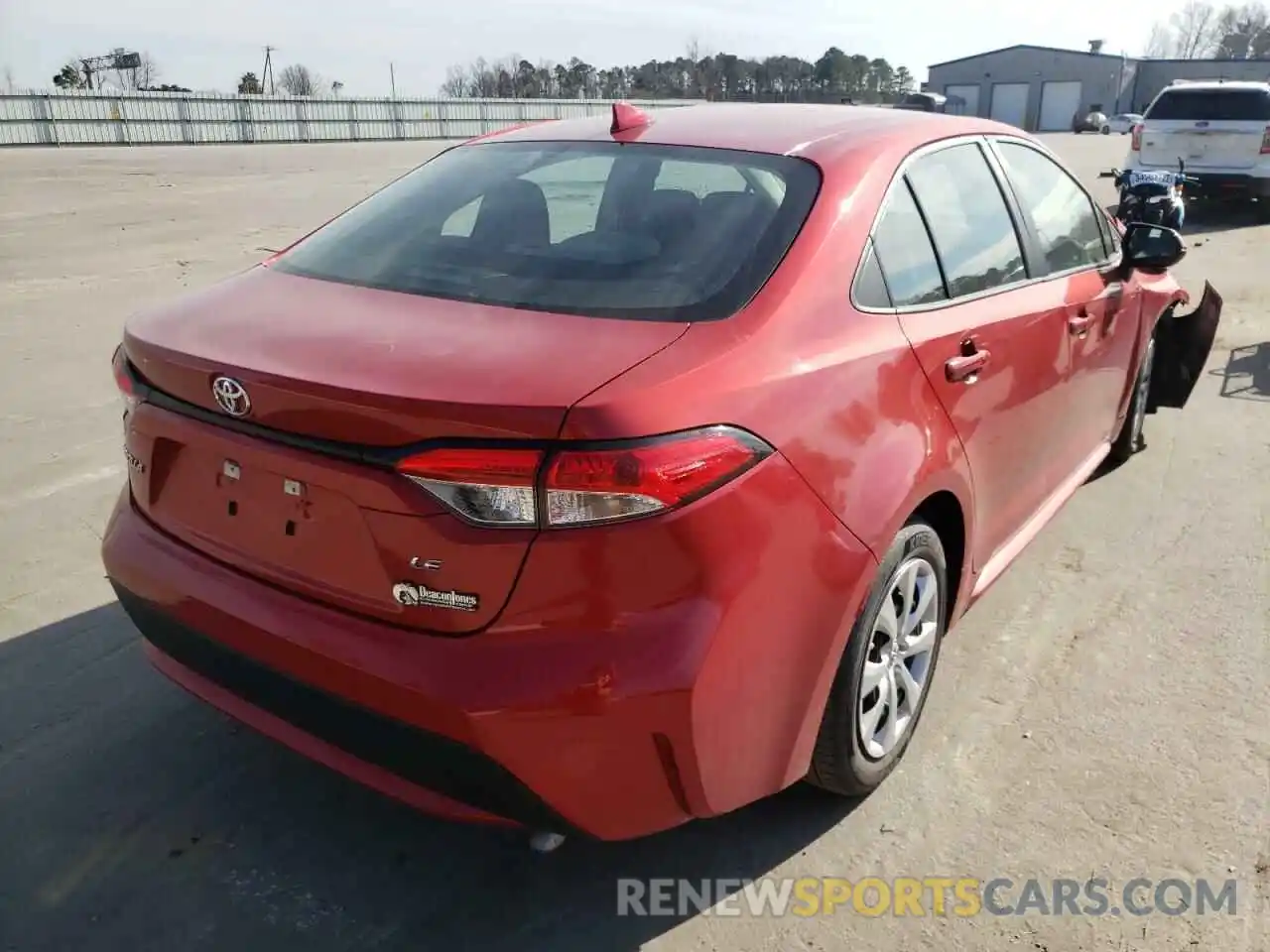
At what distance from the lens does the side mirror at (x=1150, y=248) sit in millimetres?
4039

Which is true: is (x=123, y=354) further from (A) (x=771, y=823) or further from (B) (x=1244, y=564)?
(B) (x=1244, y=564)

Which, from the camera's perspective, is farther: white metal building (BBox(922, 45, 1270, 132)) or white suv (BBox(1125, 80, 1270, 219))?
white metal building (BBox(922, 45, 1270, 132))

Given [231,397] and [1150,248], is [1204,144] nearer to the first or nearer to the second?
[1150,248]

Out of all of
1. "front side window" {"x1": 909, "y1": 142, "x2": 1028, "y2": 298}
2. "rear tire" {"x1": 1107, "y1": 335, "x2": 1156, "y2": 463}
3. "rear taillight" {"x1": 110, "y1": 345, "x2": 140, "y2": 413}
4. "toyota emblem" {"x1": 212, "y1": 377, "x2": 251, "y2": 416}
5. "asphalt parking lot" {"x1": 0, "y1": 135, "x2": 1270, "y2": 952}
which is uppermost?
"front side window" {"x1": 909, "y1": 142, "x2": 1028, "y2": 298}

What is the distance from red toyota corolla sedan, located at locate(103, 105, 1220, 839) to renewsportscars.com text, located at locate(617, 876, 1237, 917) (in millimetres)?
263

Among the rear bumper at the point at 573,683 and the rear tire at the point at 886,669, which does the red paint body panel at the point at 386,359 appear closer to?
the rear bumper at the point at 573,683

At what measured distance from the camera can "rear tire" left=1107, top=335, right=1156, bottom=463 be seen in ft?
15.6

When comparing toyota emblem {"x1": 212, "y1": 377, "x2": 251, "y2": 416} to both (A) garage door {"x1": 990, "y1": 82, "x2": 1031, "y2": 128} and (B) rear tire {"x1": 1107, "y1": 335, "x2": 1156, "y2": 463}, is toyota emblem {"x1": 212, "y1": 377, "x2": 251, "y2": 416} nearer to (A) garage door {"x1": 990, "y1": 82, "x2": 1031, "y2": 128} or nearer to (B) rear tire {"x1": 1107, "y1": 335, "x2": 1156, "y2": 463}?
(B) rear tire {"x1": 1107, "y1": 335, "x2": 1156, "y2": 463}

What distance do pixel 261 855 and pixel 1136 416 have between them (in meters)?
4.29

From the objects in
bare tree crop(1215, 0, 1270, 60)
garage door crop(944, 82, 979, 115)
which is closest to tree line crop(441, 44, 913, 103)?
garage door crop(944, 82, 979, 115)

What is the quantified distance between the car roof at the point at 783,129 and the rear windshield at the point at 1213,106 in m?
12.9

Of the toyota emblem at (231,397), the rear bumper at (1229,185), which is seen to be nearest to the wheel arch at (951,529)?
the toyota emblem at (231,397)

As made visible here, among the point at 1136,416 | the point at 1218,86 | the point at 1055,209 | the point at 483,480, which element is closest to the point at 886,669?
the point at 483,480

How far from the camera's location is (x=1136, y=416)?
4.95 m
